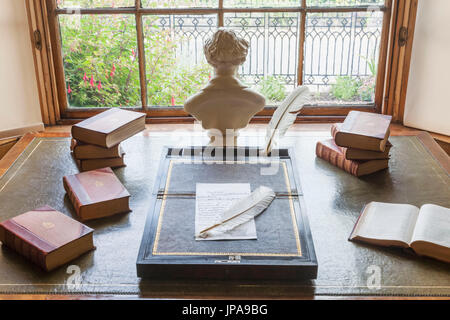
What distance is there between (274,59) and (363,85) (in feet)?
1.76

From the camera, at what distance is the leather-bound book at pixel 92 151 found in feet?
6.04

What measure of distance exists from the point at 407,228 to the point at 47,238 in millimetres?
988

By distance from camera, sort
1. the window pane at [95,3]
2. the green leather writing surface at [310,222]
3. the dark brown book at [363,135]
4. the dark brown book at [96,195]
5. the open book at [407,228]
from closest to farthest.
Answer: the green leather writing surface at [310,222] < the open book at [407,228] < the dark brown book at [96,195] < the dark brown book at [363,135] < the window pane at [95,3]

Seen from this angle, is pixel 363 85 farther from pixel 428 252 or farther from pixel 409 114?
pixel 428 252

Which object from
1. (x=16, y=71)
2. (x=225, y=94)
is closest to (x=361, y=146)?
(x=225, y=94)

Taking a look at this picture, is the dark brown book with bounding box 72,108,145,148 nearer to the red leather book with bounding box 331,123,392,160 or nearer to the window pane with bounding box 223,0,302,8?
the red leather book with bounding box 331,123,392,160

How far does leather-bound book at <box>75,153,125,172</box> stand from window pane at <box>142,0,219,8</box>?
1.06 m

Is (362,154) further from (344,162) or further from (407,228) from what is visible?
(407,228)

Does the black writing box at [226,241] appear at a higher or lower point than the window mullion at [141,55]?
lower

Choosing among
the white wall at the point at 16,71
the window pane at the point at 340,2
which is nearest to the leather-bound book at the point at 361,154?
the window pane at the point at 340,2

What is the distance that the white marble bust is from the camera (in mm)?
1803

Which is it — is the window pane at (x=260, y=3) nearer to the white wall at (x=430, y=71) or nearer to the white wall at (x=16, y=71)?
the white wall at (x=430, y=71)

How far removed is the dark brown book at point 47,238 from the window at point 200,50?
149 centimetres

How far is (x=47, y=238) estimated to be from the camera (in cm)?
128
